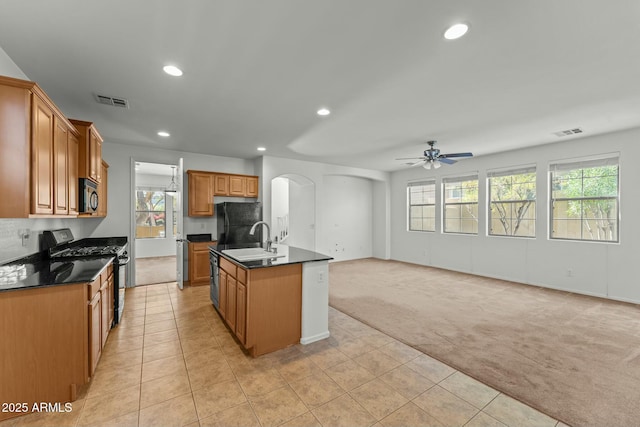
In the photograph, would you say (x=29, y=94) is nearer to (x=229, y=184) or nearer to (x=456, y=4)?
(x=456, y=4)

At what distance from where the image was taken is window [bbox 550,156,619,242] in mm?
4543

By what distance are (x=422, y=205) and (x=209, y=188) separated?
5437 millimetres

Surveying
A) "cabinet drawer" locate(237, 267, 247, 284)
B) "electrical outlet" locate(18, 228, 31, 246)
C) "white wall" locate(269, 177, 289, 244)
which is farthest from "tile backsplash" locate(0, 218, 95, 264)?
"white wall" locate(269, 177, 289, 244)

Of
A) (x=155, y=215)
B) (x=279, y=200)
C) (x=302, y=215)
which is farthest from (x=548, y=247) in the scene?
(x=155, y=215)

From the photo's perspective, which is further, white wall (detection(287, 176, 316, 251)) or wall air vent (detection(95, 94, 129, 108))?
white wall (detection(287, 176, 316, 251))

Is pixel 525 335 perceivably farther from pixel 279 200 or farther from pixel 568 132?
pixel 279 200

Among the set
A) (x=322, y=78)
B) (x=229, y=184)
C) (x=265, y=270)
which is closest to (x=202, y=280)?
(x=229, y=184)

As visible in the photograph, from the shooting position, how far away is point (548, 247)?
516 centimetres

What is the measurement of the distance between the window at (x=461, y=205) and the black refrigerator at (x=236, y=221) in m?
4.64

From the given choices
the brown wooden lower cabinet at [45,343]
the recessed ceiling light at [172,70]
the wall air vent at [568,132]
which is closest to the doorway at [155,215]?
the recessed ceiling light at [172,70]

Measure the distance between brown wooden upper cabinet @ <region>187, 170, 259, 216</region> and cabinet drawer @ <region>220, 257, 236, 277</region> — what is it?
252 centimetres

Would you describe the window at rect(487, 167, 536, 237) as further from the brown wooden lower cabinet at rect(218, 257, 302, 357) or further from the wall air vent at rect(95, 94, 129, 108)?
the wall air vent at rect(95, 94, 129, 108)

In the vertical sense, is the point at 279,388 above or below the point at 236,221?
below

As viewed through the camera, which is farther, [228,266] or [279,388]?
[228,266]
